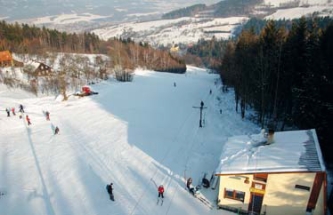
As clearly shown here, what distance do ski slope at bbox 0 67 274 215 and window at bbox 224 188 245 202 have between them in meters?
1.27

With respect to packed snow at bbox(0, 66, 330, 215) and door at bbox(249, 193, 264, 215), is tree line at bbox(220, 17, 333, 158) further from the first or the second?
door at bbox(249, 193, 264, 215)

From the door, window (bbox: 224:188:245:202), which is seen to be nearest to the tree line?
the door

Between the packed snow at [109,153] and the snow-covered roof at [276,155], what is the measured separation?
131 inches

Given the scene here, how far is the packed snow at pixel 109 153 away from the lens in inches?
687

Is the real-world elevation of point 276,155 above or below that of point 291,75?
below

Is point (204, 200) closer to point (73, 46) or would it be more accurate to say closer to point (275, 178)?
point (275, 178)

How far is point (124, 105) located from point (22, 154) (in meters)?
18.1

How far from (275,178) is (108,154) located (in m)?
14.9

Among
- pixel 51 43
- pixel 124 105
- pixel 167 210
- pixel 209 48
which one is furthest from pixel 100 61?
pixel 209 48

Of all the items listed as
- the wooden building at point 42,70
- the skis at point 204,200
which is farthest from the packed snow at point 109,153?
the wooden building at point 42,70

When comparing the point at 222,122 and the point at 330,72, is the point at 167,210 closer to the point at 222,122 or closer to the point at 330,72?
the point at 330,72

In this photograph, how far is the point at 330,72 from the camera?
61.0ft

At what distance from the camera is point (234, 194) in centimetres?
1658

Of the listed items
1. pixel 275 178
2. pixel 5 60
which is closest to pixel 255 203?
pixel 275 178
